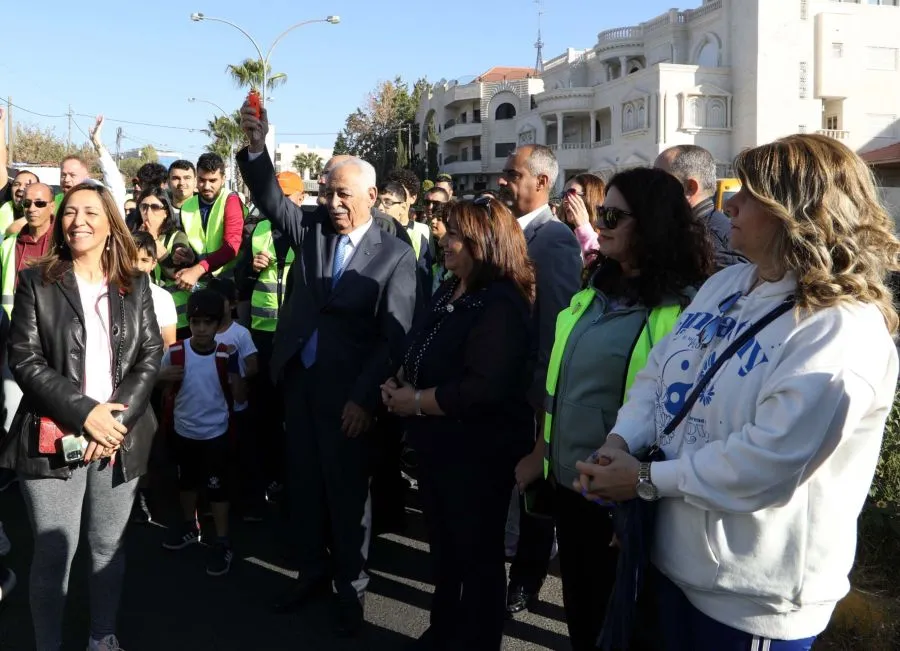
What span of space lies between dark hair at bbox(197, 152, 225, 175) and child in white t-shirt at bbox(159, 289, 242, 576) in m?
1.62

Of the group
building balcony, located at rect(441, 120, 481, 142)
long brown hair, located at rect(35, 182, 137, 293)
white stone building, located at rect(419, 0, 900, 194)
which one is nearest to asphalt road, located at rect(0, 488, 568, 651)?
long brown hair, located at rect(35, 182, 137, 293)

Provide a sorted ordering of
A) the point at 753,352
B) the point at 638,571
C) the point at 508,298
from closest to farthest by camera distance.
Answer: the point at 753,352 < the point at 638,571 < the point at 508,298

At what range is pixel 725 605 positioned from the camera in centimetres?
208

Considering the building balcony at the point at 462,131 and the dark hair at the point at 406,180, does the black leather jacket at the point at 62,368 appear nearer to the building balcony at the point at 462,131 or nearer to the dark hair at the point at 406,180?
the dark hair at the point at 406,180

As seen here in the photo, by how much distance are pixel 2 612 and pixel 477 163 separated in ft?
195

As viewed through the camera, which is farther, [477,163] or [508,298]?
[477,163]

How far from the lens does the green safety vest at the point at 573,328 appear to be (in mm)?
2881

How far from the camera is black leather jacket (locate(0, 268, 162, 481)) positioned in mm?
3316

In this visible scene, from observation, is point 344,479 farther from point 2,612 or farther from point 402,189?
point 402,189

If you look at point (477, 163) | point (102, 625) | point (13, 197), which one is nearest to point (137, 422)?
point (102, 625)

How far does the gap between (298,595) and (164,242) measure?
3121mm

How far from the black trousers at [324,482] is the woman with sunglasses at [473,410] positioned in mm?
724

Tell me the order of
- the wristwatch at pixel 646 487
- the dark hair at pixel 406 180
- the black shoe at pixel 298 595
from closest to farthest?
the wristwatch at pixel 646 487 < the black shoe at pixel 298 595 < the dark hair at pixel 406 180

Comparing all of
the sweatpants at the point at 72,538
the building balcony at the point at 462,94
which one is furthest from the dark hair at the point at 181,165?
the building balcony at the point at 462,94
